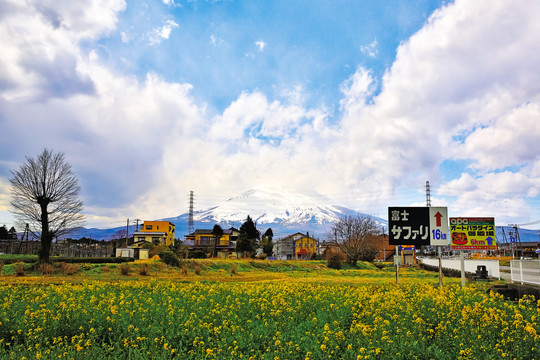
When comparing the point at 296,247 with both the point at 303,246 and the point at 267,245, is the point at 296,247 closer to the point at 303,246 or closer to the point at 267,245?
the point at 303,246

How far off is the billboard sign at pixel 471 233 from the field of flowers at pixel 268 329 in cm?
751

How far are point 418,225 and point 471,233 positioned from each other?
2347mm

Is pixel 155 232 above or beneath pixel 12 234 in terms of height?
above

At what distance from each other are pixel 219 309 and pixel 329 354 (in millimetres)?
3700

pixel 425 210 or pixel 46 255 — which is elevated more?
pixel 425 210

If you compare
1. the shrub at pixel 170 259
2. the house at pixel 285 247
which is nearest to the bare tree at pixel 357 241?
the shrub at pixel 170 259

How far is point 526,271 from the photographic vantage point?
19062 millimetres

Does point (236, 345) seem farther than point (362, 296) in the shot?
No

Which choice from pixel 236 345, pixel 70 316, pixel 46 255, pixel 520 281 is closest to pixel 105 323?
pixel 70 316

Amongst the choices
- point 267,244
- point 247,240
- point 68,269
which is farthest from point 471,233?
point 267,244

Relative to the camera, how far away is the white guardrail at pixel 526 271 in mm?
17908

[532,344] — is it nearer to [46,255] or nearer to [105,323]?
[105,323]

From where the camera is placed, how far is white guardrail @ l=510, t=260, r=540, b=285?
58.8 ft

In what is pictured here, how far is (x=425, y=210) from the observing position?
1789 centimetres
